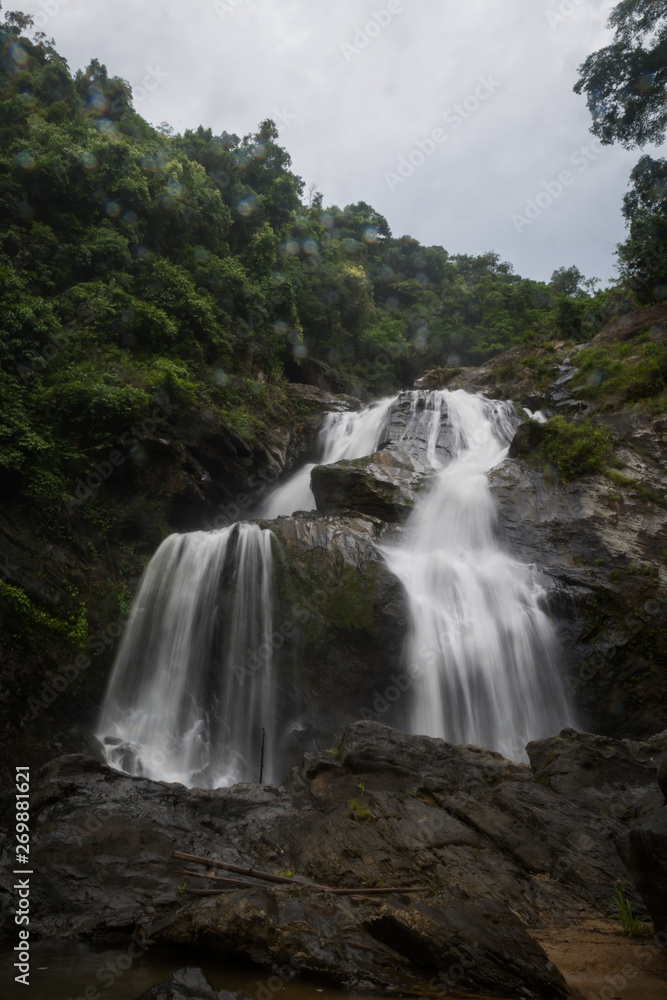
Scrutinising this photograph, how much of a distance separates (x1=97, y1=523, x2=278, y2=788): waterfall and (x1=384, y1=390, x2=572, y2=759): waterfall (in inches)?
119

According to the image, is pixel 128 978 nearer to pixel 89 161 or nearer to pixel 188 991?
pixel 188 991

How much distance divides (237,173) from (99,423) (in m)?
20.9

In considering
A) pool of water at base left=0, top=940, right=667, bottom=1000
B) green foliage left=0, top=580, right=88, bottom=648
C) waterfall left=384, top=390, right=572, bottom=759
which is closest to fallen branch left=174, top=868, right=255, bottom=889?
pool of water at base left=0, top=940, right=667, bottom=1000

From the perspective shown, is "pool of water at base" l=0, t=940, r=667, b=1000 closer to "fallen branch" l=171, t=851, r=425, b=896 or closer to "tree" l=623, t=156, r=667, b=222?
"fallen branch" l=171, t=851, r=425, b=896

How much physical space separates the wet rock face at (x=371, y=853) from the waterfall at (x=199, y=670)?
10.3 ft

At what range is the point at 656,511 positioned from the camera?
1247 cm

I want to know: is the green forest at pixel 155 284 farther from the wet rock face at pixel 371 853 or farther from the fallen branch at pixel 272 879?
the fallen branch at pixel 272 879

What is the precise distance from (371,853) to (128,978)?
2.44 m

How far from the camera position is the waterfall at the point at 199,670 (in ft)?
32.3

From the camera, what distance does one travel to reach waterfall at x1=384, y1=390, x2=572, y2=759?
991 cm

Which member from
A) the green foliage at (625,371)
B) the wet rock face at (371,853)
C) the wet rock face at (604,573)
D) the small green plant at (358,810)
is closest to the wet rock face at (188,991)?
the wet rock face at (371,853)

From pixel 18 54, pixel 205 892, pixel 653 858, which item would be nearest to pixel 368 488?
pixel 205 892

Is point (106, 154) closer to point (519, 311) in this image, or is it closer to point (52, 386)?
point (52, 386)

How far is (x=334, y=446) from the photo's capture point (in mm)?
20359
